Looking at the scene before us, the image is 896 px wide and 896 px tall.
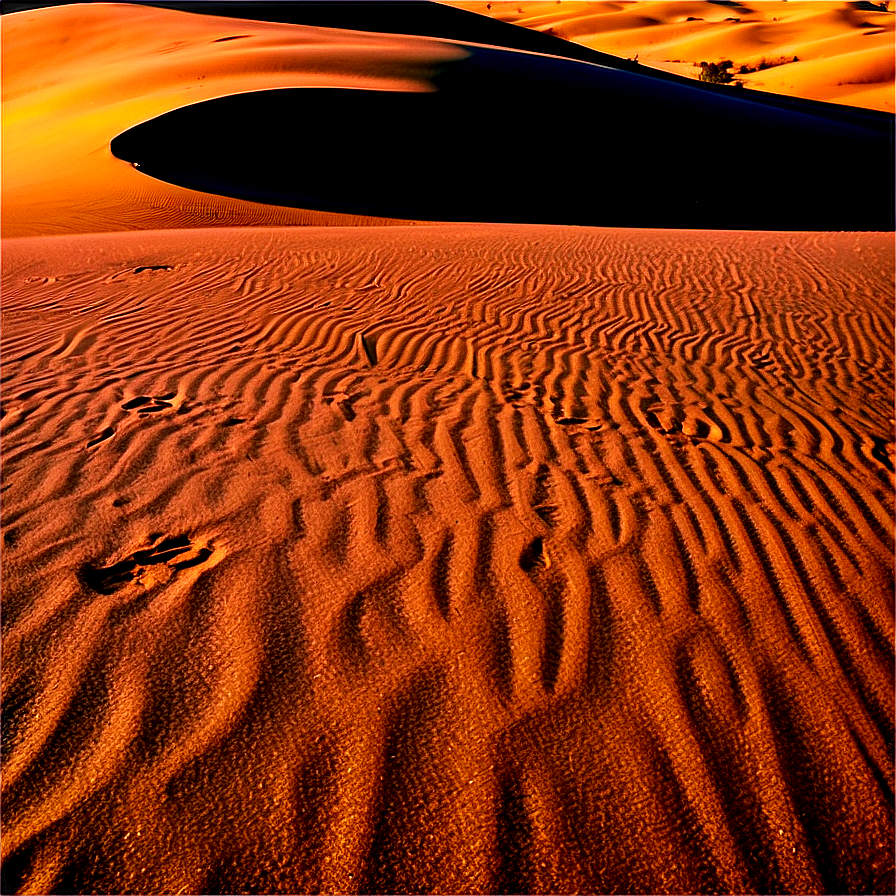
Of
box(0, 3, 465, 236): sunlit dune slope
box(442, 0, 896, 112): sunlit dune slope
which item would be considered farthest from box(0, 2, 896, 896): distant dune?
box(442, 0, 896, 112): sunlit dune slope

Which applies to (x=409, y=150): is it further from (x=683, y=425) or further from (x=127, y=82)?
(x=683, y=425)

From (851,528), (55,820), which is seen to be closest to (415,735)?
(55,820)

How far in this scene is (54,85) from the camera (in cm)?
2778

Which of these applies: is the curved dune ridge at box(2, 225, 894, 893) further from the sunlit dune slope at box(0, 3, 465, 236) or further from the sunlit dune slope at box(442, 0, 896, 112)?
the sunlit dune slope at box(442, 0, 896, 112)

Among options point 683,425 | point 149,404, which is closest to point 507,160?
point 683,425

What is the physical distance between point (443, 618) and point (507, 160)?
18038 mm

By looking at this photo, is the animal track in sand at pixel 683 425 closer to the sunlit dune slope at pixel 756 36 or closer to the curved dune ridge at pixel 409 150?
the curved dune ridge at pixel 409 150

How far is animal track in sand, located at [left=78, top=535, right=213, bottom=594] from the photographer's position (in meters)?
3.26

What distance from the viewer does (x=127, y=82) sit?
23.8 meters

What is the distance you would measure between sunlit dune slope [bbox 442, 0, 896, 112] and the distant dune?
117 ft

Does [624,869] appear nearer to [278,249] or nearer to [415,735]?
[415,735]

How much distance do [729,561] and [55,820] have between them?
302 cm

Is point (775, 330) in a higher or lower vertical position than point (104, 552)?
lower

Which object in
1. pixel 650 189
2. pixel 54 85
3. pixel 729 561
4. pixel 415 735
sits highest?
pixel 54 85
